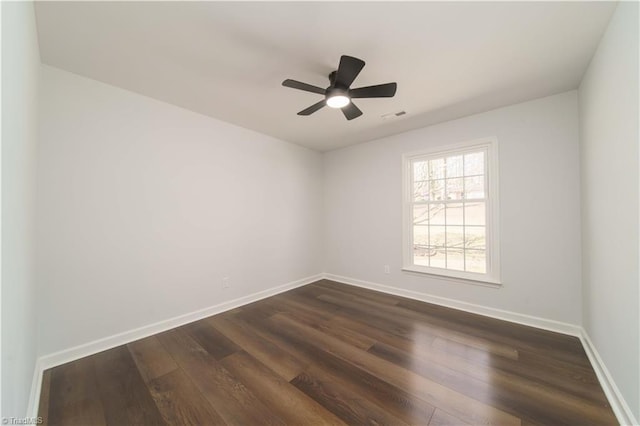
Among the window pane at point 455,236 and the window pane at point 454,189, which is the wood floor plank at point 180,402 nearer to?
the window pane at point 455,236

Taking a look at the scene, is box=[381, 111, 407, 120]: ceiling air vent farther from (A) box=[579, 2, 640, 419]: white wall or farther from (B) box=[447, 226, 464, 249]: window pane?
(B) box=[447, 226, 464, 249]: window pane

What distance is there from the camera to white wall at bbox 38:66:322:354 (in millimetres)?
2000

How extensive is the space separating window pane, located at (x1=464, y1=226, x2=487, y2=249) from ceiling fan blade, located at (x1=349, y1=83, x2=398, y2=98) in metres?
2.16

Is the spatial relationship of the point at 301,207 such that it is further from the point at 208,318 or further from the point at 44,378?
the point at 44,378

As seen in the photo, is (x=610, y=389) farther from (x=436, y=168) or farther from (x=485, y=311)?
(x=436, y=168)

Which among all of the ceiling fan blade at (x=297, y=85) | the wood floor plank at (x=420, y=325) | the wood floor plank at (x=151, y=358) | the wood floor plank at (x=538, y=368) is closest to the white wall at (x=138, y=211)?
the wood floor plank at (x=151, y=358)

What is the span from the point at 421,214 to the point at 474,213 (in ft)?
2.22

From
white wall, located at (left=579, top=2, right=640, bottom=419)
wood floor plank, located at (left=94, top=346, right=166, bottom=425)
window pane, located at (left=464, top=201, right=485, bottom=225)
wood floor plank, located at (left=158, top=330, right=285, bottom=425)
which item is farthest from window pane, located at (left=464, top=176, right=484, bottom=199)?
wood floor plank, located at (left=94, top=346, right=166, bottom=425)

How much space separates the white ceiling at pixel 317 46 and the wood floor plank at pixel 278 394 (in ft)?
8.30

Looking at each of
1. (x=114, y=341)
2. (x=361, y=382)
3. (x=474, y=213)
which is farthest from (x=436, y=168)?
(x=114, y=341)

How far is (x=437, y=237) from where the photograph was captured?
3.38 m

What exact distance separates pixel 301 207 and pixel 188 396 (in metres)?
3.03

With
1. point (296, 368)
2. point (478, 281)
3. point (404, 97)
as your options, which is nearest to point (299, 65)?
point (404, 97)

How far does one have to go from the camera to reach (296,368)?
6.34ft
